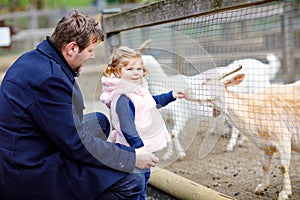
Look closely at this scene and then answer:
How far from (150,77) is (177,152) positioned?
79cm

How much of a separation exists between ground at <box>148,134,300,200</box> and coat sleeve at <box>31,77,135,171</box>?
1.52 meters

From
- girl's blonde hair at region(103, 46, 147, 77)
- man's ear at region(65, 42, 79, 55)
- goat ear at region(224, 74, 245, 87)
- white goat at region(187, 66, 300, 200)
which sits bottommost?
white goat at region(187, 66, 300, 200)

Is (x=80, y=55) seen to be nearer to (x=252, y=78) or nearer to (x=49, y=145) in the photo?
(x=49, y=145)

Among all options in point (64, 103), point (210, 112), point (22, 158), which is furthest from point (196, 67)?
point (22, 158)

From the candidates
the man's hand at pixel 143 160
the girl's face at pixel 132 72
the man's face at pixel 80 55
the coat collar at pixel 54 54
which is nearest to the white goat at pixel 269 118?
the girl's face at pixel 132 72

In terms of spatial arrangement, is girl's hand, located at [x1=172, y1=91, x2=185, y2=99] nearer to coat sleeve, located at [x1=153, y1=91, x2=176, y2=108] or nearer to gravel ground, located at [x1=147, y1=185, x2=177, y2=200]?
coat sleeve, located at [x1=153, y1=91, x2=176, y2=108]

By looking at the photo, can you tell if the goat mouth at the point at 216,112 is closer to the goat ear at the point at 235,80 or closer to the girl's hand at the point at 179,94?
the goat ear at the point at 235,80

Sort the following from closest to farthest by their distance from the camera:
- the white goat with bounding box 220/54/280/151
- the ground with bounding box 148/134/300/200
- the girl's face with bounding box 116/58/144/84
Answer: the girl's face with bounding box 116/58/144/84
the ground with bounding box 148/134/300/200
the white goat with bounding box 220/54/280/151

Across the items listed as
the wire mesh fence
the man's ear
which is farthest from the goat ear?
the man's ear

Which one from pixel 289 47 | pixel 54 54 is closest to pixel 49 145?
pixel 54 54

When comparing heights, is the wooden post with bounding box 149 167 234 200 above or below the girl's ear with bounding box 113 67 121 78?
below

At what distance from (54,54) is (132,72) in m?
0.68

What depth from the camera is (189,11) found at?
328 cm

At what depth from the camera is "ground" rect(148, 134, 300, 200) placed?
393cm
